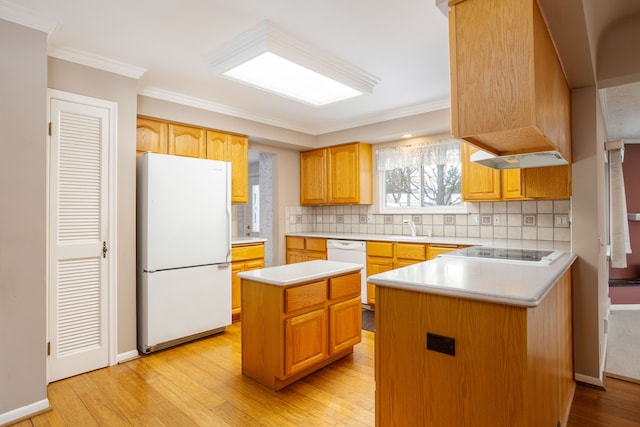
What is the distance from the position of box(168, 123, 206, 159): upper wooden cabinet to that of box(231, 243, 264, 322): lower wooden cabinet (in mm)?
1150

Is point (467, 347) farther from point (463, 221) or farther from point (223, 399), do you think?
point (463, 221)

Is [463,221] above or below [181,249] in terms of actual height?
above

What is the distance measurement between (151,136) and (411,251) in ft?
9.83

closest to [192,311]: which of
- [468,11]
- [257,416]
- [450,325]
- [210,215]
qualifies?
[210,215]

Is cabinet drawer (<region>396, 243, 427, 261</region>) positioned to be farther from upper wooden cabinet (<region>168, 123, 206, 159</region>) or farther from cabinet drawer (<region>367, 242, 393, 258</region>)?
upper wooden cabinet (<region>168, 123, 206, 159</region>)

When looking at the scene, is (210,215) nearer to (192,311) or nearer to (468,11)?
(192,311)

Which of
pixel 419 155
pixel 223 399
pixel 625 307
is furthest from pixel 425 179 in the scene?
pixel 223 399

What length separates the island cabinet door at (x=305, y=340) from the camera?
2.31m

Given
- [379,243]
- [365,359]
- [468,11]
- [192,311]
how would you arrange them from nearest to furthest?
1. [468,11]
2. [365,359]
3. [192,311]
4. [379,243]

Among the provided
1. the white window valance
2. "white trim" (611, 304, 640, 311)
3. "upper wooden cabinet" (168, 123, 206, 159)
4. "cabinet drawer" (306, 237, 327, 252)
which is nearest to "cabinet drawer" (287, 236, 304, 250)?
"cabinet drawer" (306, 237, 327, 252)

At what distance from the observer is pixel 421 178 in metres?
4.51

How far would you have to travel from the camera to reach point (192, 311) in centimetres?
326

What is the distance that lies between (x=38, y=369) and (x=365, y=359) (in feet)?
7.50

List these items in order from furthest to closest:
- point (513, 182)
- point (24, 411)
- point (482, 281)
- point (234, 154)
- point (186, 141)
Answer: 1. point (234, 154)
2. point (186, 141)
3. point (513, 182)
4. point (24, 411)
5. point (482, 281)
